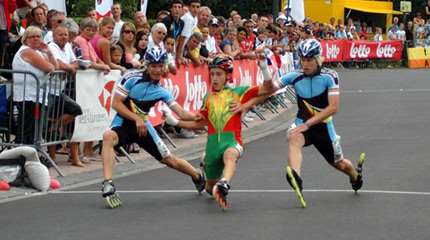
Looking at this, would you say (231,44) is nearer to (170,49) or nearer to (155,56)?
(170,49)

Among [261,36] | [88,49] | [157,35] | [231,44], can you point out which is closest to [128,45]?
[157,35]

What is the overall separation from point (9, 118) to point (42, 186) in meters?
1.87

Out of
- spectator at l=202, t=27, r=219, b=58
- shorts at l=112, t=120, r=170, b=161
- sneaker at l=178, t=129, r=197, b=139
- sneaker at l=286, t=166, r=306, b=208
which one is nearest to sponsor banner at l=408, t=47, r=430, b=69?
spectator at l=202, t=27, r=219, b=58

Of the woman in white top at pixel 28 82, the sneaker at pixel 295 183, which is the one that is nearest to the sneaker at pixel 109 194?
the sneaker at pixel 295 183

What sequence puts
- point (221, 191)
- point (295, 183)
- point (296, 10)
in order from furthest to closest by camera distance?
point (296, 10), point (295, 183), point (221, 191)

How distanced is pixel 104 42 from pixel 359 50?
3198cm

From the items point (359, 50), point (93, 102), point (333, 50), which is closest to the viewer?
point (93, 102)

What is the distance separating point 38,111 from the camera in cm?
1337

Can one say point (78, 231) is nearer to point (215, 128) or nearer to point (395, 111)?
point (215, 128)

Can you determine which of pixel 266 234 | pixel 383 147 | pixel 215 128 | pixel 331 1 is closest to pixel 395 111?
pixel 383 147

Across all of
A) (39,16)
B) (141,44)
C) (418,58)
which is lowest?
(418,58)

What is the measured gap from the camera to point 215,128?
1093 cm

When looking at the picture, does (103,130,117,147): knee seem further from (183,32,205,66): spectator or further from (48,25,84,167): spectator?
(183,32,205,66): spectator

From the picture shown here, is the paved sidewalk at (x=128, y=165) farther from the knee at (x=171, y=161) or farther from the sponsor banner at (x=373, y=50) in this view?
the sponsor banner at (x=373, y=50)
